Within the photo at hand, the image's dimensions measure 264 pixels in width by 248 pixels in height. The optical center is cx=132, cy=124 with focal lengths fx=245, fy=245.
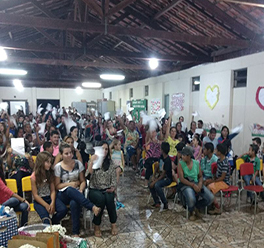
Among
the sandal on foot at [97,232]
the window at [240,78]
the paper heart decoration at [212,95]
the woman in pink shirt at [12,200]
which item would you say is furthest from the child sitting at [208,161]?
the paper heart decoration at [212,95]

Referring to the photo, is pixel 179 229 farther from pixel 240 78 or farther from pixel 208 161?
pixel 240 78

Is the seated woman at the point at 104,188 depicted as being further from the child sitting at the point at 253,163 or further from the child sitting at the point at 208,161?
the child sitting at the point at 253,163

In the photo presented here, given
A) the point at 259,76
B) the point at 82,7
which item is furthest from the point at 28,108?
the point at 259,76

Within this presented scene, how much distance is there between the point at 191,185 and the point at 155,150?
4.79 ft

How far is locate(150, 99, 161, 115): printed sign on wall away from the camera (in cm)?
1144

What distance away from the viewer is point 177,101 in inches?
395

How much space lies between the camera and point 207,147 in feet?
13.9

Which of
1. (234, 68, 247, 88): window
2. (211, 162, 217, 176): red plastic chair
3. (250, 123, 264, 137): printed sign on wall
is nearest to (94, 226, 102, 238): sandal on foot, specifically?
(211, 162, 217, 176): red plastic chair

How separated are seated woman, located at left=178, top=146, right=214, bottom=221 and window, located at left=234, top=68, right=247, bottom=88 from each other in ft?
14.1

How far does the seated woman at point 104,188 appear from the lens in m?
3.33

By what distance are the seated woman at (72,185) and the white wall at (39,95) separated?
1506 cm

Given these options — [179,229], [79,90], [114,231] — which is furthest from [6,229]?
[79,90]

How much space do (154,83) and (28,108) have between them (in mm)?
9734

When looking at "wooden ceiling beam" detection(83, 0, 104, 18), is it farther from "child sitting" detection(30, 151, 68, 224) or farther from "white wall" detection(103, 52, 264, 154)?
"white wall" detection(103, 52, 264, 154)
